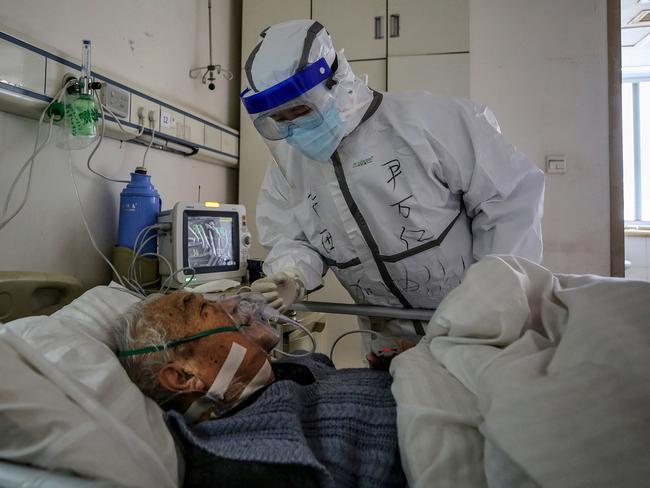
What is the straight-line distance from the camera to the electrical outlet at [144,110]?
5.63ft

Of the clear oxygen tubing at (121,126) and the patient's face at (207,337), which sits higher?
the clear oxygen tubing at (121,126)

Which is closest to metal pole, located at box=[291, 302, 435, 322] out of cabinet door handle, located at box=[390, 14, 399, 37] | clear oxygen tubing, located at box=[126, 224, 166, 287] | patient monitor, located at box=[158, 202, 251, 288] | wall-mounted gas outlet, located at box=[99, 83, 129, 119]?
patient monitor, located at box=[158, 202, 251, 288]

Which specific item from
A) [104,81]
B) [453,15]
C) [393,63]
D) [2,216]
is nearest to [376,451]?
[2,216]

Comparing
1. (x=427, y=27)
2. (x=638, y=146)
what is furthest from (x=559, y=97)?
(x=638, y=146)

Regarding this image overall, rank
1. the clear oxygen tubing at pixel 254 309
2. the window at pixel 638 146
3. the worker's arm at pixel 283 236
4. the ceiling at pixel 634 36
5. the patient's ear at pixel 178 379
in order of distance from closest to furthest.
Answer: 1. the patient's ear at pixel 178 379
2. the clear oxygen tubing at pixel 254 309
3. the worker's arm at pixel 283 236
4. the ceiling at pixel 634 36
5. the window at pixel 638 146

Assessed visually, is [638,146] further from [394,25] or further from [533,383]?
[533,383]

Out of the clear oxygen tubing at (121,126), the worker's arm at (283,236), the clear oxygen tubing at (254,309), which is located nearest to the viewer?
the clear oxygen tubing at (254,309)

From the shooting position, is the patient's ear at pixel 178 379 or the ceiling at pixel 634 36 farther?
the ceiling at pixel 634 36

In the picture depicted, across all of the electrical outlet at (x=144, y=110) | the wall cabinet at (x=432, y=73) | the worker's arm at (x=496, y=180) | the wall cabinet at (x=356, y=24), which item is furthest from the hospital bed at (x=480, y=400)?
the wall cabinet at (x=356, y=24)

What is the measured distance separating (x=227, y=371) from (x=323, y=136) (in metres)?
0.77

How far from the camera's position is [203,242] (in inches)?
68.2

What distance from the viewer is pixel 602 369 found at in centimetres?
56

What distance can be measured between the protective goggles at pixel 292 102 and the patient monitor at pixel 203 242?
22.5 inches

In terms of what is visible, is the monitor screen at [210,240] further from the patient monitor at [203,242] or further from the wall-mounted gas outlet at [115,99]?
the wall-mounted gas outlet at [115,99]
